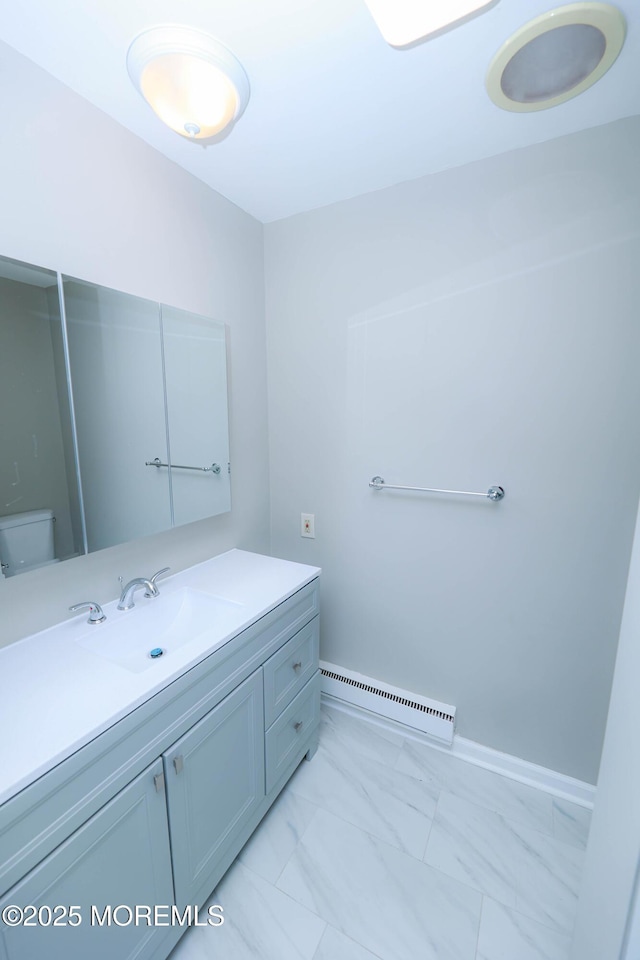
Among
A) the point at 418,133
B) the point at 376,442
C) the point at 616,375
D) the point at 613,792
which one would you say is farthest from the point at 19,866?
the point at 418,133

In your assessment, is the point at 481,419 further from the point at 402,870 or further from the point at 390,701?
the point at 402,870

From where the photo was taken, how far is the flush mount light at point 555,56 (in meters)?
0.85

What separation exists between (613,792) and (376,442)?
126cm

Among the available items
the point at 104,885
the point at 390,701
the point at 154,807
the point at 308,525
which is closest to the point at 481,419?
the point at 308,525

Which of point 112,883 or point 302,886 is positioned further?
point 302,886

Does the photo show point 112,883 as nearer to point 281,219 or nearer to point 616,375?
point 616,375

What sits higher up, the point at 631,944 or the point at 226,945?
the point at 631,944

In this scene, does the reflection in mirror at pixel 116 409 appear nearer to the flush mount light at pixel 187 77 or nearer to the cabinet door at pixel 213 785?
the flush mount light at pixel 187 77

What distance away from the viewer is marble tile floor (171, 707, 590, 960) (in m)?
1.09

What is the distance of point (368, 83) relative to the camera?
1061mm

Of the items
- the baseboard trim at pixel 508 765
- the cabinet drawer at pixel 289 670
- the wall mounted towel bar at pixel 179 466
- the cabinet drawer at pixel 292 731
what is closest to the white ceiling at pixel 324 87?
the wall mounted towel bar at pixel 179 466

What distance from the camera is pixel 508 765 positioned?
5.23ft

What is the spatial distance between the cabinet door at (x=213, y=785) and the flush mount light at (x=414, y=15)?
5.51 ft

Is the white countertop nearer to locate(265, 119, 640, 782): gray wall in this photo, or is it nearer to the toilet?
the toilet
